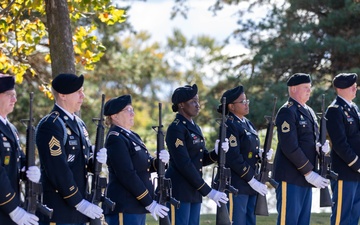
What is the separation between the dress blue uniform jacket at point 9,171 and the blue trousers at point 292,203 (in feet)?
11.0

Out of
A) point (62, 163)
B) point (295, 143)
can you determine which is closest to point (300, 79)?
point (295, 143)

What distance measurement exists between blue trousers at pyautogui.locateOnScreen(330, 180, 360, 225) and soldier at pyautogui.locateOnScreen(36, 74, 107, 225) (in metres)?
3.51

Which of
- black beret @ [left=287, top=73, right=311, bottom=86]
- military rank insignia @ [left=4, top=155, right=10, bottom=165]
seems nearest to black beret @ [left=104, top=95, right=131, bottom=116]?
military rank insignia @ [left=4, top=155, right=10, bottom=165]

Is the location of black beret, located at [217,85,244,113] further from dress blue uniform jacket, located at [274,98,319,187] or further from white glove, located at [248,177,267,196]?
white glove, located at [248,177,267,196]

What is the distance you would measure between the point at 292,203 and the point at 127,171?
7.49ft

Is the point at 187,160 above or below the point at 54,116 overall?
below

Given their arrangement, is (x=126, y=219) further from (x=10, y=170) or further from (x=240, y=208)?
(x=240, y=208)

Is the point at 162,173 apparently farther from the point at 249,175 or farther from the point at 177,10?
the point at 177,10

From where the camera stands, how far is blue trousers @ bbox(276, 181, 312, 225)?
367 inches

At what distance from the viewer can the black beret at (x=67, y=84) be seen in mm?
7402

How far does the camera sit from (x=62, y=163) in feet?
23.3

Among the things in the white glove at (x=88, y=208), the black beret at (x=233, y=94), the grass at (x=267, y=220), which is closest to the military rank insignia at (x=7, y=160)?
the white glove at (x=88, y=208)

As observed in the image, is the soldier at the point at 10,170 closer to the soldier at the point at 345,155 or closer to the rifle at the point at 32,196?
the rifle at the point at 32,196

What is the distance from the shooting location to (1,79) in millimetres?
6977
